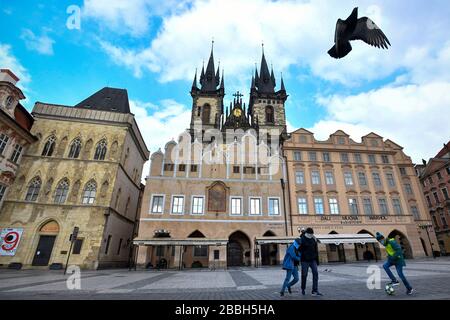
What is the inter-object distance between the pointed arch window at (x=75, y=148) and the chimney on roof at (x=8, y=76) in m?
7.25

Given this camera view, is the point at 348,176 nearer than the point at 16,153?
No

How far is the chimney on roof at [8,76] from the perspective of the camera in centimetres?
2081

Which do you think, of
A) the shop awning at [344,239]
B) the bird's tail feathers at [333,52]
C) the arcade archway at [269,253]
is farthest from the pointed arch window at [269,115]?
the bird's tail feathers at [333,52]

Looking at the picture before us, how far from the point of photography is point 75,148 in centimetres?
2355

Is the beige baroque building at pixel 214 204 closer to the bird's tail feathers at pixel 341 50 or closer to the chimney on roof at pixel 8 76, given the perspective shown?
the chimney on roof at pixel 8 76

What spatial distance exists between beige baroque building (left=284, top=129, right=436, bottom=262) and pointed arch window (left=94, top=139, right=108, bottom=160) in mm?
20566

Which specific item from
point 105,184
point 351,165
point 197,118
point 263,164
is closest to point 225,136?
point 197,118

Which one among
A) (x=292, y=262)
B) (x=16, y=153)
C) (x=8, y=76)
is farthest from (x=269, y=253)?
(x=8, y=76)

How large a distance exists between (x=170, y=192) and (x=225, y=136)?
24.1 m

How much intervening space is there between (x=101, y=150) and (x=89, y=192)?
456 centimetres

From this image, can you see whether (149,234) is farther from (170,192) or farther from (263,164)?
(263,164)

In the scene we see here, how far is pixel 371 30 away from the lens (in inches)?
257

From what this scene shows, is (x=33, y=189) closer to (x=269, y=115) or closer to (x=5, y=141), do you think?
(x=5, y=141)

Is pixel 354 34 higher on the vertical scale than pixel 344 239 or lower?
higher
